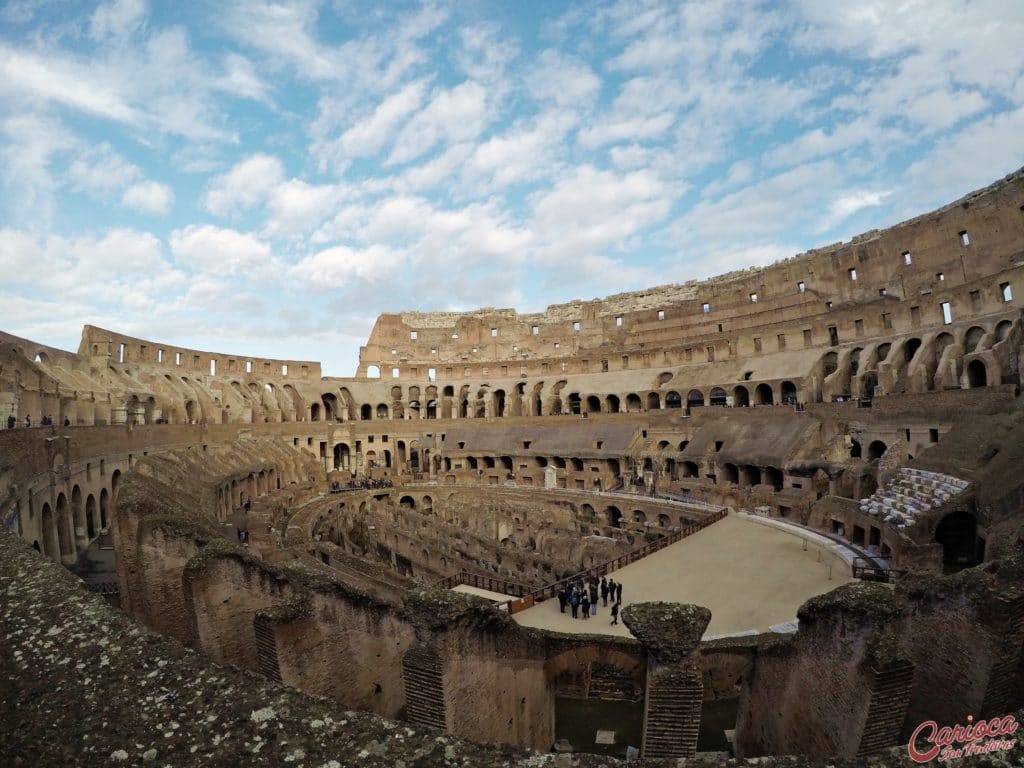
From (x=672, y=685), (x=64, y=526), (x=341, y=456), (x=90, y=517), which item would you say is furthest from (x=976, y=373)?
(x=341, y=456)

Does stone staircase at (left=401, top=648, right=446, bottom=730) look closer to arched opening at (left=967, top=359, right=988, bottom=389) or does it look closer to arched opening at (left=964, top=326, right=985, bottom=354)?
arched opening at (left=967, top=359, right=988, bottom=389)

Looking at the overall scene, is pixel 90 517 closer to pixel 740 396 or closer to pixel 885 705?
pixel 885 705

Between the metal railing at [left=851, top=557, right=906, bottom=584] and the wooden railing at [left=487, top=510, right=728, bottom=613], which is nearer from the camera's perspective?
the metal railing at [left=851, top=557, right=906, bottom=584]

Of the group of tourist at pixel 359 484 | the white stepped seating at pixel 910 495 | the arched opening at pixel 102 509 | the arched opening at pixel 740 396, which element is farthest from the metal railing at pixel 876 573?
the group of tourist at pixel 359 484

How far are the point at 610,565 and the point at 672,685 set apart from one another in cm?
1156

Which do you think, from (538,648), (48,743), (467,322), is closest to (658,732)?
(538,648)

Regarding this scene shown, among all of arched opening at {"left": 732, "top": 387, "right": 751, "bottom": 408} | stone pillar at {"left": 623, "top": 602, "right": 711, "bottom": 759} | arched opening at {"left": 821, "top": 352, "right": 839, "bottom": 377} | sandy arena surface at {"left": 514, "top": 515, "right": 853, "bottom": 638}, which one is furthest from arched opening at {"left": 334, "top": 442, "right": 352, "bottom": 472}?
stone pillar at {"left": 623, "top": 602, "right": 711, "bottom": 759}

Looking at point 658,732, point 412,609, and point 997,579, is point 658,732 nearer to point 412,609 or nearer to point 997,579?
point 412,609

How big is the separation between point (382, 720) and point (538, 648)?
6805 mm

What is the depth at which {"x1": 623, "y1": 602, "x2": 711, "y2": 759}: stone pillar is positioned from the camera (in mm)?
6168

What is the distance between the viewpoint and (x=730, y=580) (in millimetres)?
15289

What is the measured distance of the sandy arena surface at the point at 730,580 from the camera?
1287cm

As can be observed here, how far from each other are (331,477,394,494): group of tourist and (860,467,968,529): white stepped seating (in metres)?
26.6

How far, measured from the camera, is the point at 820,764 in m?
2.70
